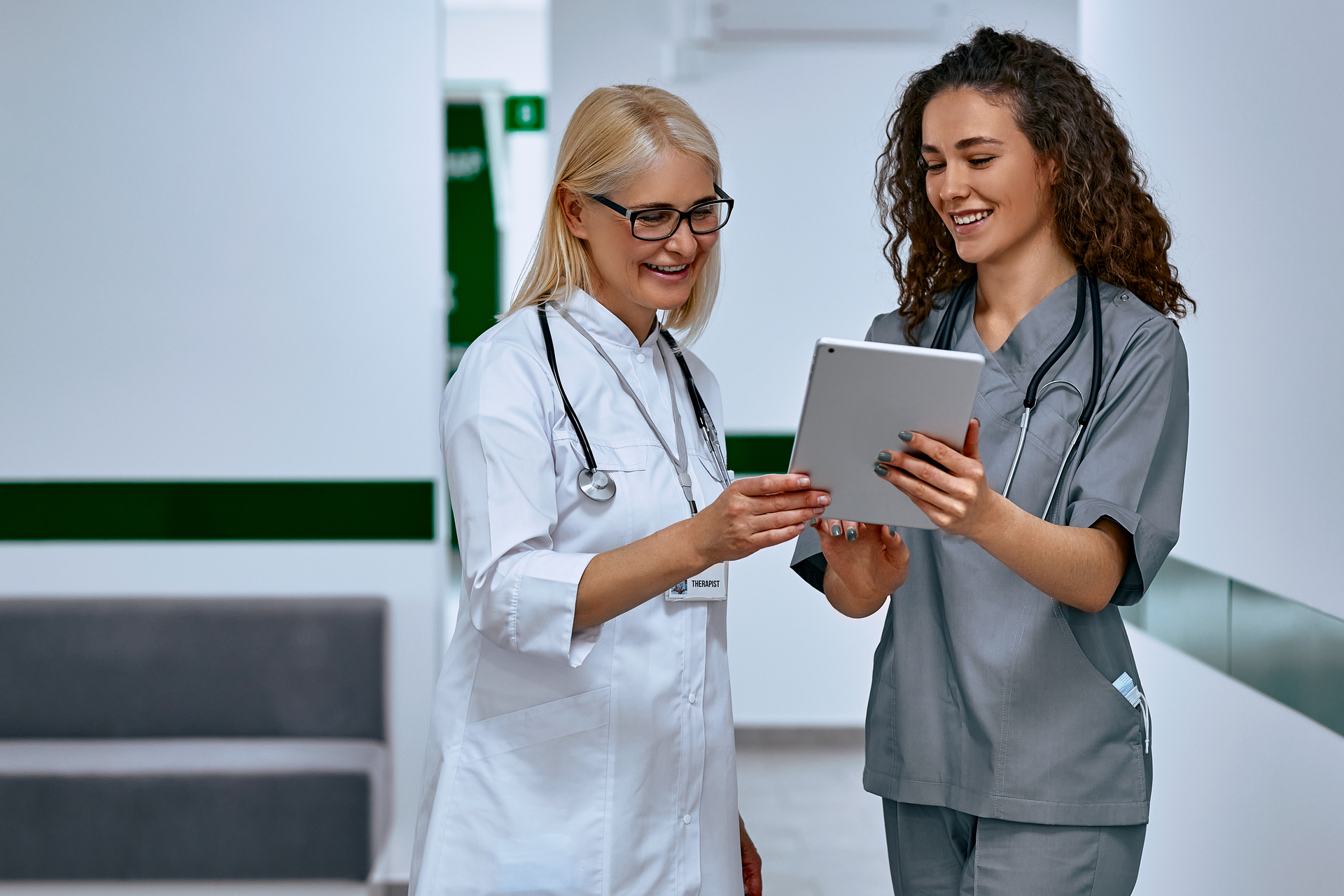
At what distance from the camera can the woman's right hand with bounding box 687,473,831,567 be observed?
1149mm

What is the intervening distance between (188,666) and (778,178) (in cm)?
262

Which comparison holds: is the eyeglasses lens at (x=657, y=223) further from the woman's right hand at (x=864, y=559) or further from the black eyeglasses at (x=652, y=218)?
the woman's right hand at (x=864, y=559)

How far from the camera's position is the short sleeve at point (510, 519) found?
3.94 ft

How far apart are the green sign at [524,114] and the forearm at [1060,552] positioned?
4746 millimetres

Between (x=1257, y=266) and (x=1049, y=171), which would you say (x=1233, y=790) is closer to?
(x=1257, y=266)

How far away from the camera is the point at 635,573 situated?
118 cm

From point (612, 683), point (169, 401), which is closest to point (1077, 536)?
point (612, 683)

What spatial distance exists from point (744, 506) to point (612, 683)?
329mm

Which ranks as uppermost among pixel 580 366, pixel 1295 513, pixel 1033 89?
pixel 1033 89

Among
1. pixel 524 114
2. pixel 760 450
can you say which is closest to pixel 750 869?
pixel 760 450

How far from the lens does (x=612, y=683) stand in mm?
1325

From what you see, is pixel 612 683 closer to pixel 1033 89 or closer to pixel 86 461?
pixel 1033 89

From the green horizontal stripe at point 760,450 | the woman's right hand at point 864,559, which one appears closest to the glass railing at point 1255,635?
the woman's right hand at point 864,559

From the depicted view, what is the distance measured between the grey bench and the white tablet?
2.13 meters
